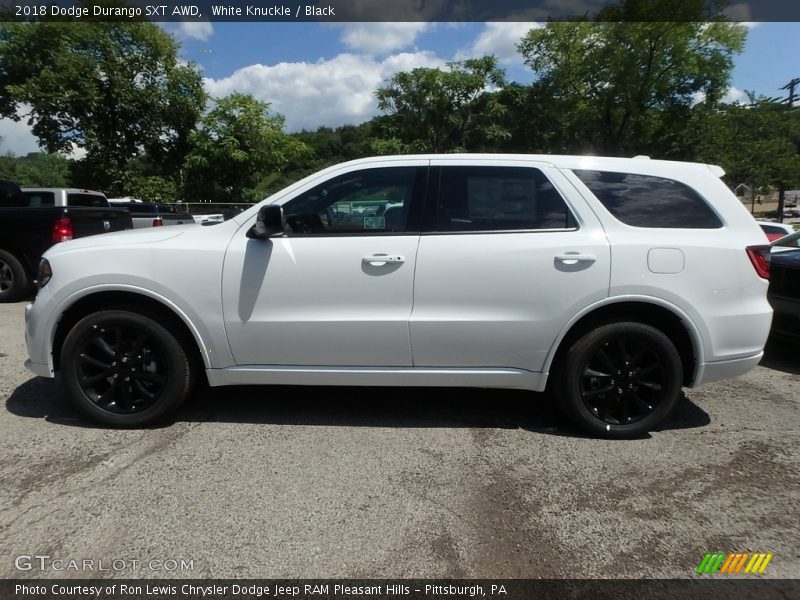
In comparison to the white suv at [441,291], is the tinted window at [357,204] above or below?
above

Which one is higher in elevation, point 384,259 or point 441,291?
point 384,259

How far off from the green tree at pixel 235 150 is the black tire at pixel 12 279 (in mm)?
20325

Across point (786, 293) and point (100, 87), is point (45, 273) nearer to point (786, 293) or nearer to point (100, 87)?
point (786, 293)

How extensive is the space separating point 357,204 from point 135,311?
5.38ft

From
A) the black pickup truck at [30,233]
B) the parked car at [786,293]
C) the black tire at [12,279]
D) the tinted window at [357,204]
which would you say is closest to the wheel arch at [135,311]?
the tinted window at [357,204]

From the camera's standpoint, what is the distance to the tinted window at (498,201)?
3521 mm

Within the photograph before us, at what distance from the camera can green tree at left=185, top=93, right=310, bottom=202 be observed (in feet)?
89.7

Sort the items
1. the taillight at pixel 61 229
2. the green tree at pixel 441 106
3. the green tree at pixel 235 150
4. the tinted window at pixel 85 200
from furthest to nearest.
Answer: the green tree at pixel 441 106
the green tree at pixel 235 150
the tinted window at pixel 85 200
the taillight at pixel 61 229

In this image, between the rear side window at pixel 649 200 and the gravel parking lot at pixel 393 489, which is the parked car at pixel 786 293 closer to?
the gravel parking lot at pixel 393 489

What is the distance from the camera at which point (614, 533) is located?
262 centimetres

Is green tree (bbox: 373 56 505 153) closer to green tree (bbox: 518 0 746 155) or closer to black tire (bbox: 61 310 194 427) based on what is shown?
green tree (bbox: 518 0 746 155)


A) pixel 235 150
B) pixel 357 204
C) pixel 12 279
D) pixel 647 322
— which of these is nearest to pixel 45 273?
pixel 357 204

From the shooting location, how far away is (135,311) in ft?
11.7

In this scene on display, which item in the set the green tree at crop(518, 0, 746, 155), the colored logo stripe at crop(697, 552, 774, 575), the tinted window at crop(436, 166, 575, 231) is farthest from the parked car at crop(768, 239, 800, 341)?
the green tree at crop(518, 0, 746, 155)
